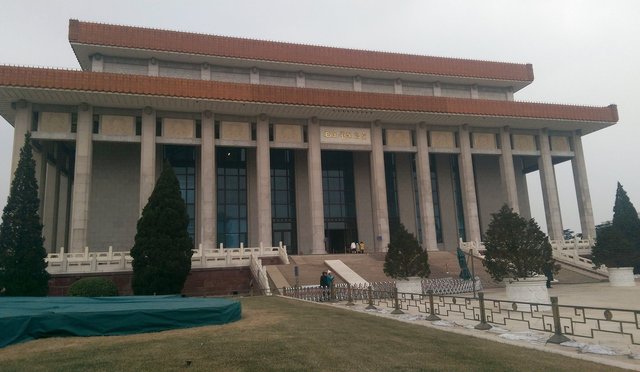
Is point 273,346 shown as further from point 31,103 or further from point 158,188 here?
point 31,103

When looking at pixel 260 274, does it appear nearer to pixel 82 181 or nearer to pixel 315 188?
pixel 315 188

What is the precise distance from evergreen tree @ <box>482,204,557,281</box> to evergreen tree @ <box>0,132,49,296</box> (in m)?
21.8

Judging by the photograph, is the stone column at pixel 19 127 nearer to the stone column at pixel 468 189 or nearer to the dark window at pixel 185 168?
the dark window at pixel 185 168

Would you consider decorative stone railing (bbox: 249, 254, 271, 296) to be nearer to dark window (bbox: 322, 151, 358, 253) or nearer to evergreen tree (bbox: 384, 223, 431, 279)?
evergreen tree (bbox: 384, 223, 431, 279)

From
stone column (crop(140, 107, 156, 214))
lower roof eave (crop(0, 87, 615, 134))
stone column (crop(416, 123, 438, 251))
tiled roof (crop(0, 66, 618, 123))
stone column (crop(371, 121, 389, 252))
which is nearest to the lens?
tiled roof (crop(0, 66, 618, 123))

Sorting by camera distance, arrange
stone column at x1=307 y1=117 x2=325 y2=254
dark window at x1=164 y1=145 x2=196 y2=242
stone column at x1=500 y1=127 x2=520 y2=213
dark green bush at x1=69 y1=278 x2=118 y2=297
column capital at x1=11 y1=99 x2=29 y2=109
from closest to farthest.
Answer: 1. dark green bush at x1=69 y1=278 x2=118 y2=297
2. column capital at x1=11 y1=99 x2=29 y2=109
3. stone column at x1=307 y1=117 x2=325 y2=254
4. dark window at x1=164 y1=145 x2=196 y2=242
5. stone column at x1=500 y1=127 x2=520 y2=213

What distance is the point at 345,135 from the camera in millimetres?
38875

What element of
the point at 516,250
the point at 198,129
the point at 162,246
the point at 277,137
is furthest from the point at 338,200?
the point at 516,250

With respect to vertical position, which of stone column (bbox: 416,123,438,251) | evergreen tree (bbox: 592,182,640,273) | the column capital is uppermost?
the column capital

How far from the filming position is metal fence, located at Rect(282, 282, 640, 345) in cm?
957

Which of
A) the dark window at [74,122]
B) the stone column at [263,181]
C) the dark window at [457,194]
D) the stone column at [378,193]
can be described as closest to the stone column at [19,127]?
the dark window at [74,122]

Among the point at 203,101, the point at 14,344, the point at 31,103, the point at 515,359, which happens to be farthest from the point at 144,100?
the point at 515,359

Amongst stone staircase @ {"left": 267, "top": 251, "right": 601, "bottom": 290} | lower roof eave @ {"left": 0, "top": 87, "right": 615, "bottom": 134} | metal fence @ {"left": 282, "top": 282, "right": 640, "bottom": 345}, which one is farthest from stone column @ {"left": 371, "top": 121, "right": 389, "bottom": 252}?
metal fence @ {"left": 282, "top": 282, "right": 640, "bottom": 345}

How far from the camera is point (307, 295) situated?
20.6 meters
